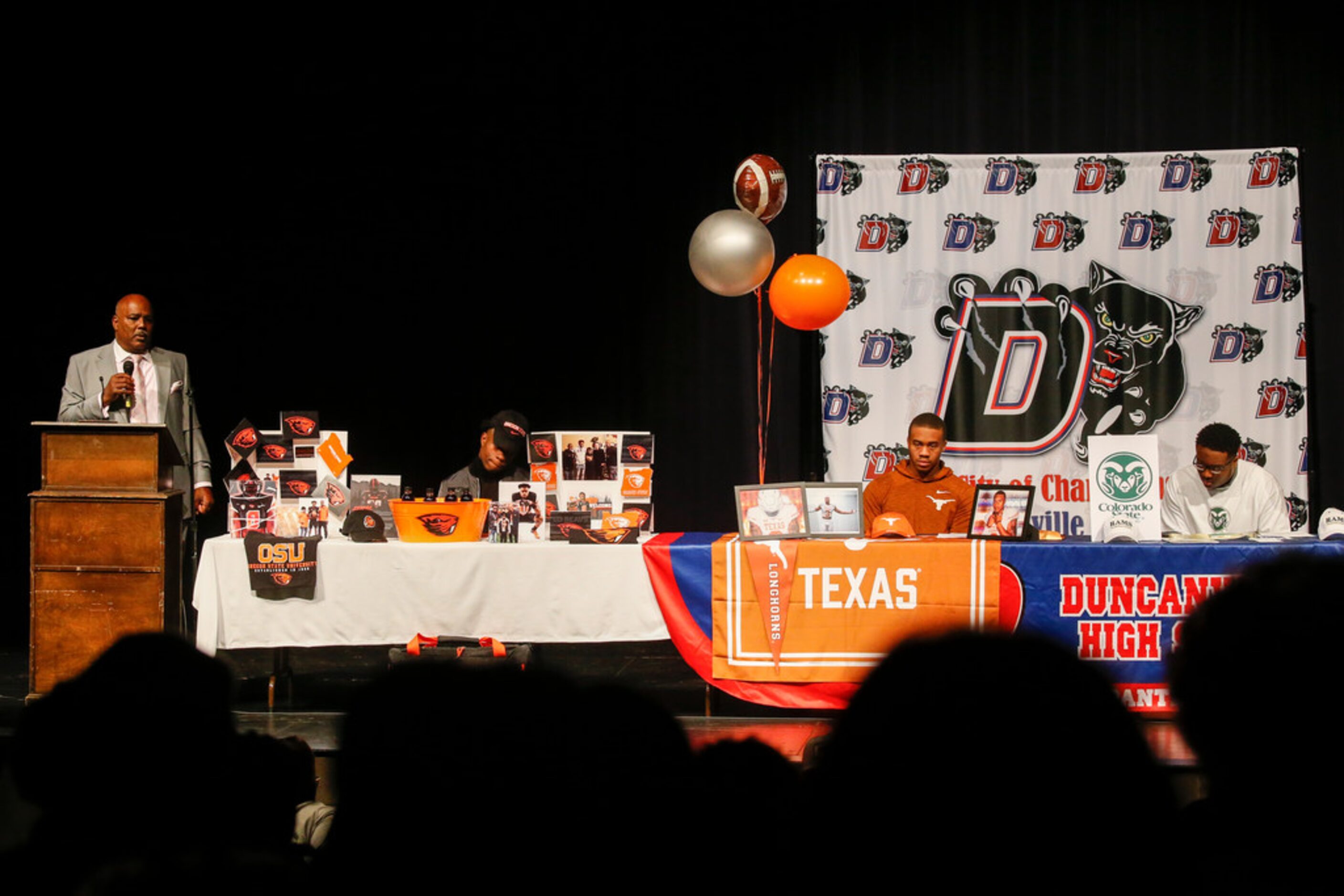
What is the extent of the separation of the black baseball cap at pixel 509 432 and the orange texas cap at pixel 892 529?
1.64m

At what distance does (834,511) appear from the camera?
13.5 feet

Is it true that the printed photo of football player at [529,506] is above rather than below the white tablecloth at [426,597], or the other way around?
above

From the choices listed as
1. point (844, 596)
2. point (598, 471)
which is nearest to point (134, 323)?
point (598, 471)

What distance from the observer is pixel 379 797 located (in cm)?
87

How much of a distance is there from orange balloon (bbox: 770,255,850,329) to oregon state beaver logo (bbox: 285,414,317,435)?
2054 millimetres

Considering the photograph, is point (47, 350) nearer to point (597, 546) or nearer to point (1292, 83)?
point (597, 546)

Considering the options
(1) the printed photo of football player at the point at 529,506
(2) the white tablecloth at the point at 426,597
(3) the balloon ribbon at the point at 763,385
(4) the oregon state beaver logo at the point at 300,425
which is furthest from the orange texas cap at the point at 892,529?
(4) the oregon state beaver logo at the point at 300,425

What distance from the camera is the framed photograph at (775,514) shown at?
4.13 metres

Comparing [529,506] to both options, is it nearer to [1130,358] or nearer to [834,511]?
[834,511]

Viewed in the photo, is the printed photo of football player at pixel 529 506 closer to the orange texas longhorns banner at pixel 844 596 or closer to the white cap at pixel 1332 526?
the orange texas longhorns banner at pixel 844 596

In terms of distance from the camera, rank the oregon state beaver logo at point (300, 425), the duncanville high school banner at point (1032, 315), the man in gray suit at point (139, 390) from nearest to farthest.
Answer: the man in gray suit at point (139, 390), the oregon state beaver logo at point (300, 425), the duncanville high school banner at point (1032, 315)

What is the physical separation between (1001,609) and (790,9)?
11.8 feet

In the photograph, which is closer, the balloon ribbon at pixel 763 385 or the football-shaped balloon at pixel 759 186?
the football-shaped balloon at pixel 759 186

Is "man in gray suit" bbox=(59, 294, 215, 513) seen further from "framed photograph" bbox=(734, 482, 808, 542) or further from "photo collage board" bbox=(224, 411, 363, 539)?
"framed photograph" bbox=(734, 482, 808, 542)
